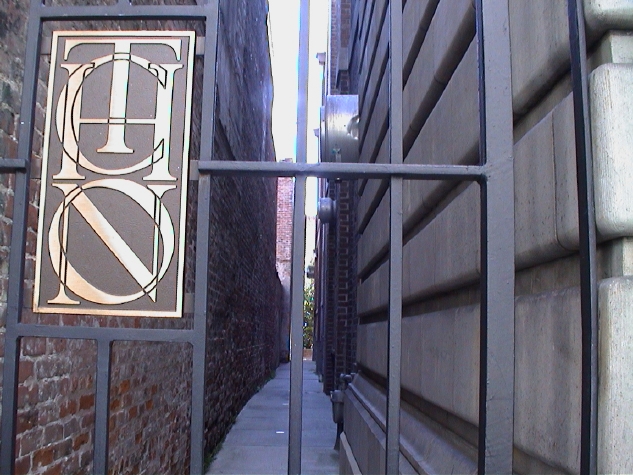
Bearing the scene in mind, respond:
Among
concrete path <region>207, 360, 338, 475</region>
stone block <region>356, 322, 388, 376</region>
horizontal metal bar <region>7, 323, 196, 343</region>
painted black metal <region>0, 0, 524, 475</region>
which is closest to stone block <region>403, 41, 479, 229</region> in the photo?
painted black metal <region>0, 0, 524, 475</region>

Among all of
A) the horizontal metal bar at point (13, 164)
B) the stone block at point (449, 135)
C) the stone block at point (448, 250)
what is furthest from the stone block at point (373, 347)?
the horizontal metal bar at point (13, 164)

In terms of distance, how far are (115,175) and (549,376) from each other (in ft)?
3.82

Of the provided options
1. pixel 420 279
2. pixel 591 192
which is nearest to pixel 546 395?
pixel 591 192

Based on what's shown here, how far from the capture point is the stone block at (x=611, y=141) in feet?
4.32

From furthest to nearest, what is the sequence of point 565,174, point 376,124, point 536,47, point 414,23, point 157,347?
1. point 157,347
2. point 376,124
3. point 414,23
4. point 536,47
5. point 565,174

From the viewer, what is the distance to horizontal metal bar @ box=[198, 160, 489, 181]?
1697 mm

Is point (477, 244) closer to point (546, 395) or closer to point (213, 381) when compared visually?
point (546, 395)

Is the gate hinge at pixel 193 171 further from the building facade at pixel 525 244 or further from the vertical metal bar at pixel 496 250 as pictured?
the building facade at pixel 525 244

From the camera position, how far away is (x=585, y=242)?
4.32 ft

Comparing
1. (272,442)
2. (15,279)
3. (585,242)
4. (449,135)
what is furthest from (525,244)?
(272,442)

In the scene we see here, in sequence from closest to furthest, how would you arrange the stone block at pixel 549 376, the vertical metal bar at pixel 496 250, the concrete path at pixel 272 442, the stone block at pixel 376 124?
1. the stone block at pixel 549 376
2. the vertical metal bar at pixel 496 250
3. the stone block at pixel 376 124
4. the concrete path at pixel 272 442

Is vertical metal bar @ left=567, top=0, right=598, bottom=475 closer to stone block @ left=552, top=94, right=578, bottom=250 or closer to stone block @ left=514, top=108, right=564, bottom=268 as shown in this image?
stone block @ left=552, top=94, right=578, bottom=250

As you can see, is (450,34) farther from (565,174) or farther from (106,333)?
(106,333)

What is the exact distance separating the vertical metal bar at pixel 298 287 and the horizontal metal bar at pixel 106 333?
0.26m
